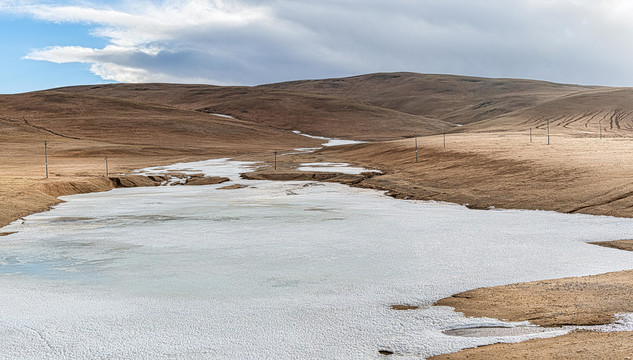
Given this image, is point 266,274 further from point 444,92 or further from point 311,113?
point 444,92

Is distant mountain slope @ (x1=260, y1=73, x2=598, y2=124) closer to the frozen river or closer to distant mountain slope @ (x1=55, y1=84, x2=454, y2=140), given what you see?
distant mountain slope @ (x1=55, y1=84, x2=454, y2=140)

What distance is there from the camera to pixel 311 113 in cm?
10162

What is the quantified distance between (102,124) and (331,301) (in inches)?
2866

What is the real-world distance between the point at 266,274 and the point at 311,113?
308ft

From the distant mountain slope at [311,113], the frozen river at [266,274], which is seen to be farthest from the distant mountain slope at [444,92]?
the frozen river at [266,274]

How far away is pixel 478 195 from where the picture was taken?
62.1ft

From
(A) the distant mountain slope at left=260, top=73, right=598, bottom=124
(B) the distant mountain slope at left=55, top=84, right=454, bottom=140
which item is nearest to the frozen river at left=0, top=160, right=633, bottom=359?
(B) the distant mountain slope at left=55, top=84, right=454, bottom=140

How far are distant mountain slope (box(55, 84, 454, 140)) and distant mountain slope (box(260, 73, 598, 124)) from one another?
21235 mm

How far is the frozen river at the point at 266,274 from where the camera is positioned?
587 centimetres

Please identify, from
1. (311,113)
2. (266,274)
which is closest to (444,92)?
(311,113)

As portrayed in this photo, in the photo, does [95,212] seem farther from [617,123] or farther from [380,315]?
[617,123]

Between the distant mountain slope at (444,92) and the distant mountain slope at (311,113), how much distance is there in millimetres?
21235

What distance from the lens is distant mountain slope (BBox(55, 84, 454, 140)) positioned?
89.2 m

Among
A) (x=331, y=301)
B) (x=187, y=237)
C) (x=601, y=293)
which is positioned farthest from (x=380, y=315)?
(x=187, y=237)
